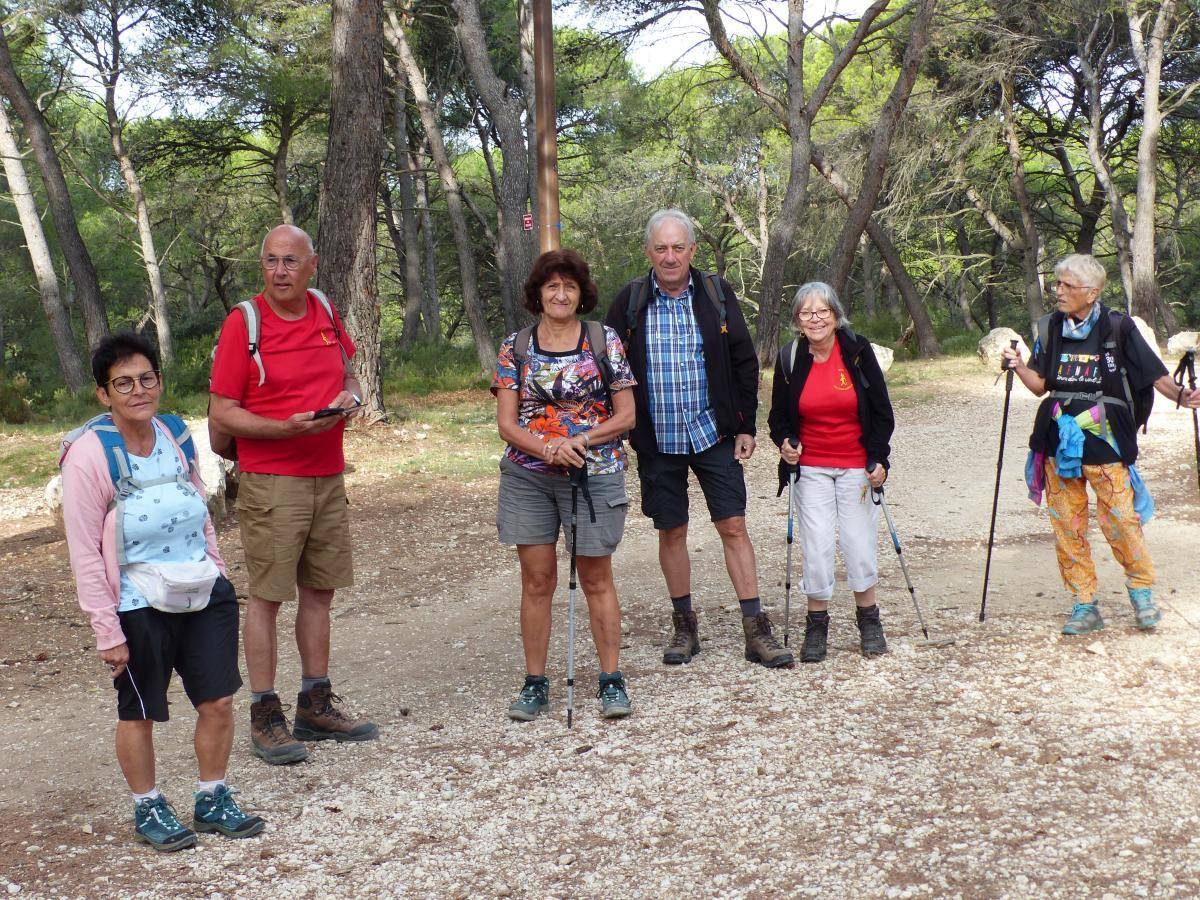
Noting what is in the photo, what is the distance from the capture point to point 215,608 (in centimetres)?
338

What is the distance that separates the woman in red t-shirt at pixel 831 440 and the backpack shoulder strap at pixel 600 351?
93cm

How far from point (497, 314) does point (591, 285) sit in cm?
3287

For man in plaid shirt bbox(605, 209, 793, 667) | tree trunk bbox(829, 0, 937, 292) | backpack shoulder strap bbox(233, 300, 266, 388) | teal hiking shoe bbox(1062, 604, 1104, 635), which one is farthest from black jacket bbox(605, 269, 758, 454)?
tree trunk bbox(829, 0, 937, 292)

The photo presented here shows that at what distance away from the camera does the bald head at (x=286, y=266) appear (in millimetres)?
3973

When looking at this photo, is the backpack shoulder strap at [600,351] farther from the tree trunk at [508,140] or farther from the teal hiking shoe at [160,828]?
the tree trunk at [508,140]

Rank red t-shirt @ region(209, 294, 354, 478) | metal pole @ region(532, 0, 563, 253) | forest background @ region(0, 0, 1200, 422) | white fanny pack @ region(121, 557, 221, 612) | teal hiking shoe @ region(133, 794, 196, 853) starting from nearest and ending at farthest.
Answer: white fanny pack @ region(121, 557, 221, 612) → teal hiking shoe @ region(133, 794, 196, 853) → red t-shirt @ region(209, 294, 354, 478) → metal pole @ region(532, 0, 563, 253) → forest background @ region(0, 0, 1200, 422)

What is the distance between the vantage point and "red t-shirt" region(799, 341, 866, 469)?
4.78 meters

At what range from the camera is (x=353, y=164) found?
438 inches

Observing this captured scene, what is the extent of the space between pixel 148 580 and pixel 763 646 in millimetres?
→ 2724

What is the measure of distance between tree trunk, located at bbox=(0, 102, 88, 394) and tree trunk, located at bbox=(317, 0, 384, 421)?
767 centimetres

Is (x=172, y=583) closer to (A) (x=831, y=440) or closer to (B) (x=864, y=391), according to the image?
(A) (x=831, y=440)

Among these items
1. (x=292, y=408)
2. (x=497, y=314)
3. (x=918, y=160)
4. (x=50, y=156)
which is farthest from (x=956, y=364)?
(x=497, y=314)

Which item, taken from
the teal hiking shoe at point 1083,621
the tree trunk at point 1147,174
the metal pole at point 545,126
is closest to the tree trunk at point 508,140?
the metal pole at point 545,126

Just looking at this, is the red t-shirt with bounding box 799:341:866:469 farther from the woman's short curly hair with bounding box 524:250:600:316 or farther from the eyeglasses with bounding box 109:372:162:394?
the eyeglasses with bounding box 109:372:162:394
